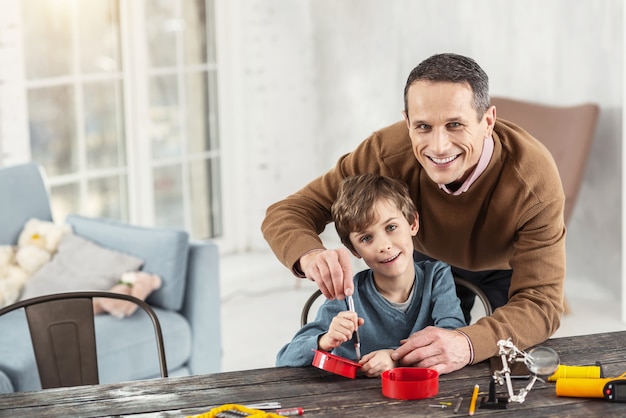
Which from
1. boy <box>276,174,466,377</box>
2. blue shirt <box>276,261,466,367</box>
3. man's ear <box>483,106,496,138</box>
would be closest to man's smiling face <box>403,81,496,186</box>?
man's ear <box>483,106,496,138</box>

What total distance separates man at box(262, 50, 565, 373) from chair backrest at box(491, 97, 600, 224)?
7.60 feet

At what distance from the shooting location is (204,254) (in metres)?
3.66

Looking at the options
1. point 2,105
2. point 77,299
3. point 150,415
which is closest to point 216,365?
point 77,299

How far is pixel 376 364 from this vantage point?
1.87 meters

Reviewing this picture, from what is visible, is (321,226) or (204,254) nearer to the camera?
(321,226)

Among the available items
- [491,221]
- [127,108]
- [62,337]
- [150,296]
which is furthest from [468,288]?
[127,108]

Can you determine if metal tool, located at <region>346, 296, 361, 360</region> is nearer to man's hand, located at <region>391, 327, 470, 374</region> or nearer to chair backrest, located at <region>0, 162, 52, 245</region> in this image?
man's hand, located at <region>391, 327, 470, 374</region>

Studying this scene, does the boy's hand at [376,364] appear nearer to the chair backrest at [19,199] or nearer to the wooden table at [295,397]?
the wooden table at [295,397]

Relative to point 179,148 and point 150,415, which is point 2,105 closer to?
point 179,148

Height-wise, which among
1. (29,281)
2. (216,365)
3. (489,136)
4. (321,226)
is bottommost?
(216,365)

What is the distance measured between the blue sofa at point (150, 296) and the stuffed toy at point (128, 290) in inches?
1.1

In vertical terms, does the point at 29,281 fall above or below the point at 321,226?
below

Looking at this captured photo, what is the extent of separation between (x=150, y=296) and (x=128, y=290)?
13 centimetres

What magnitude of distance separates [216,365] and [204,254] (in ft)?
1.35
